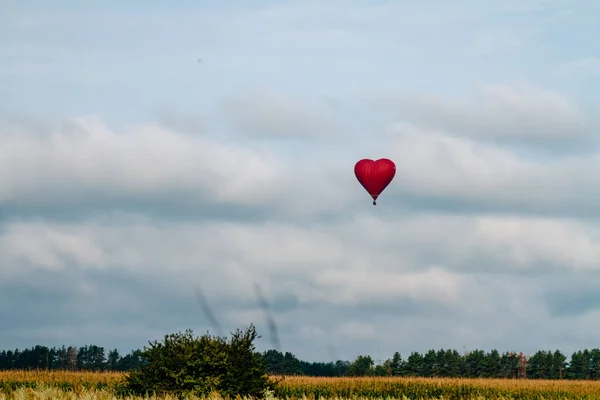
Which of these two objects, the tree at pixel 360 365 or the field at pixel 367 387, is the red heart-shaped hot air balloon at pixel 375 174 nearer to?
the field at pixel 367 387

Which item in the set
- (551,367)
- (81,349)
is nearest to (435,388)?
(551,367)

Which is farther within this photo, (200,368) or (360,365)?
(360,365)

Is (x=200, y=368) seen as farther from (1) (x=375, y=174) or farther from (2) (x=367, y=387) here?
(2) (x=367, y=387)

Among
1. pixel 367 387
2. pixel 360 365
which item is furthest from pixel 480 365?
pixel 367 387

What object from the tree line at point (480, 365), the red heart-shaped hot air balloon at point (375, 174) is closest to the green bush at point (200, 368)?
the red heart-shaped hot air balloon at point (375, 174)

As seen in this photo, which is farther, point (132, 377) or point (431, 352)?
point (431, 352)

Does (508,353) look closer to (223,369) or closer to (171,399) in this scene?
(223,369)
